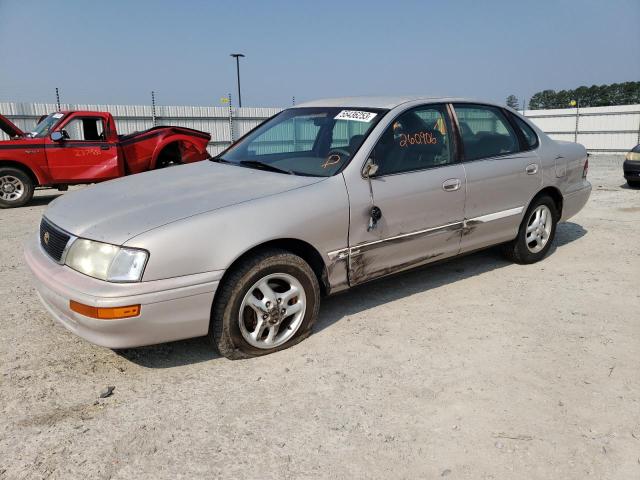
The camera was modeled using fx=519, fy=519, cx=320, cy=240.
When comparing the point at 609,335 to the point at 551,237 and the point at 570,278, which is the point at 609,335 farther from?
the point at 551,237

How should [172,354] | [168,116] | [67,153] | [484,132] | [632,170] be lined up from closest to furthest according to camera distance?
[172,354] < [484,132] < [67,153] < [632,170] < [168,116]

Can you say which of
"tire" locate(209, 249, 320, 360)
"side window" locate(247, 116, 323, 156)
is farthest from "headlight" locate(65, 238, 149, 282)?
"side window" locate(247, 116, 323, 156)

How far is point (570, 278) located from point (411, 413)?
2.78m

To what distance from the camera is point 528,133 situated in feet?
15.9

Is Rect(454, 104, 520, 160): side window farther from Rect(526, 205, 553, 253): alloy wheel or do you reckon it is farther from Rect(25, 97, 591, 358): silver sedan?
Rect(526, 205, 553, 253): alloy wheel

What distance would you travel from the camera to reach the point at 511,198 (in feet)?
14.9

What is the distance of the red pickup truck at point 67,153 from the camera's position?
9117mm

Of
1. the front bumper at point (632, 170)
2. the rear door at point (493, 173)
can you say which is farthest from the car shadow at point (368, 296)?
the front bumper at point (632, 170)

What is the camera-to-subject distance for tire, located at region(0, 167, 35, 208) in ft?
29.8

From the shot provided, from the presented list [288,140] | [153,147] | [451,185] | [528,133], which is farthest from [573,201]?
[153,147]

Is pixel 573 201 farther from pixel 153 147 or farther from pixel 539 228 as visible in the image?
pixel 153 147

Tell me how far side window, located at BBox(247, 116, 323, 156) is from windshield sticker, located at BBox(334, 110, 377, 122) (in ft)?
0.70

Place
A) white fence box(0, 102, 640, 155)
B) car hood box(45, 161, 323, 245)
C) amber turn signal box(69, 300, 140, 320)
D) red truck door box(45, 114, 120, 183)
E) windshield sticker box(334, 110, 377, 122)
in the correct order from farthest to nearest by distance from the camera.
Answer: white fence box(0, 102, 640, 155), red truck door box(45, 114, 120, 183), windshield sticker box(334, 110, 377, 122), car hood box(45, 161, 323, 245), amber turn signal box(69, 300, 140, 320)

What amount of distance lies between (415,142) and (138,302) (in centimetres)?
230
